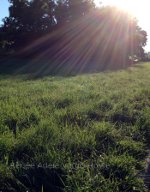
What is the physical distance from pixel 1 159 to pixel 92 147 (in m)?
1.18

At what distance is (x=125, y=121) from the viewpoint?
6.20 meters

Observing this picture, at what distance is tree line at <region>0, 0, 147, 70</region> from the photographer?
2733 cm

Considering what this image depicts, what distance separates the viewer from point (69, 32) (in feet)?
93.7

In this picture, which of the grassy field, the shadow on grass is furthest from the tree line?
the grassy field

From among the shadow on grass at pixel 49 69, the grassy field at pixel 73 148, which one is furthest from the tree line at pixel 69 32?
the grassy field at pixel 73 148

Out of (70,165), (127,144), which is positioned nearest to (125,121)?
(127,144)

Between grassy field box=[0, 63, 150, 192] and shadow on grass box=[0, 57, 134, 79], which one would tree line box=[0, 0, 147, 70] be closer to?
shadow on grass box=[0, 57, 134, 79]

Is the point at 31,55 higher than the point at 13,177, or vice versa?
the point at 31,55

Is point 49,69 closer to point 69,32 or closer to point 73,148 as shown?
point 69,32

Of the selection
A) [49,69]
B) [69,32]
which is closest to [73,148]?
[49,69]

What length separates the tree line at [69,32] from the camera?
27.3 meters

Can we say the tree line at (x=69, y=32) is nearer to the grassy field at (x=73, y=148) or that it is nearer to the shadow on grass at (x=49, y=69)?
the shadow on grass at (x=49, y=69)

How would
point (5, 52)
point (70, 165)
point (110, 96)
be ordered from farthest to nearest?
point (5, 52) → point (110, 96) → point (70, 165)

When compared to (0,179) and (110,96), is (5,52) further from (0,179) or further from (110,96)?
(0,179)
